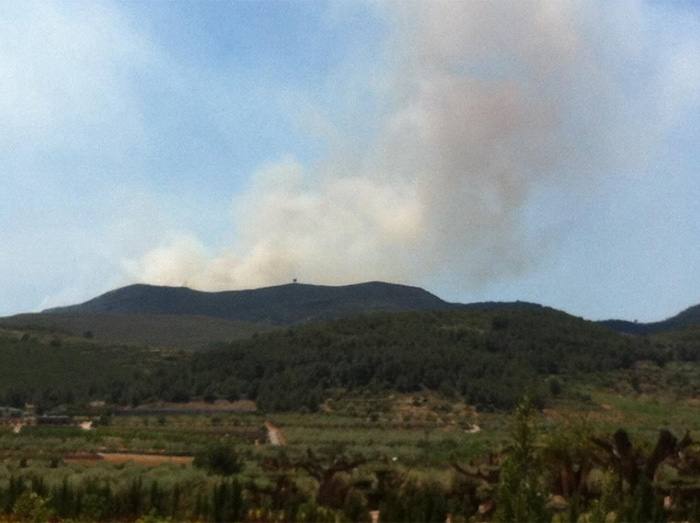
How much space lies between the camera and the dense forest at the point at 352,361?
117 metres

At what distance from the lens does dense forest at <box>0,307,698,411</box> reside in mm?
117062

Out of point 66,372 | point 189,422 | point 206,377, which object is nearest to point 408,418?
point 189,422

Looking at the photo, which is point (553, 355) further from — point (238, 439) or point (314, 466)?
point (314, 466)

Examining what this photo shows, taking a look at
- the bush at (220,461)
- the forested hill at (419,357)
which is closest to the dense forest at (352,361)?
the forested hill at (419,357)

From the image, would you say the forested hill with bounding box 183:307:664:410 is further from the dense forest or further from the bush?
the bush

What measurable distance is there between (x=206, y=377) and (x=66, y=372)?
20.0 metres

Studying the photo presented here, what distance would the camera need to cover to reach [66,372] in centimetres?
13312

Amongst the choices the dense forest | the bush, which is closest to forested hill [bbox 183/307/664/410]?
the dense forest

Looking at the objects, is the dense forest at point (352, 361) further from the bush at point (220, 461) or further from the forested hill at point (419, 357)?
the bush at point (220, 461)

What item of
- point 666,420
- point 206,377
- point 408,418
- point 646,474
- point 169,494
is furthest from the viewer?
point 206,377

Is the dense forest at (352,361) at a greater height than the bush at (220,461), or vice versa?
the dense forest at (352,361)

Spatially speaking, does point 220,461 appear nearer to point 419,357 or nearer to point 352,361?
point 419,357

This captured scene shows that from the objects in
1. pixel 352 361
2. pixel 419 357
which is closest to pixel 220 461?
pixel 419 357

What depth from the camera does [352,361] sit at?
128 metres
